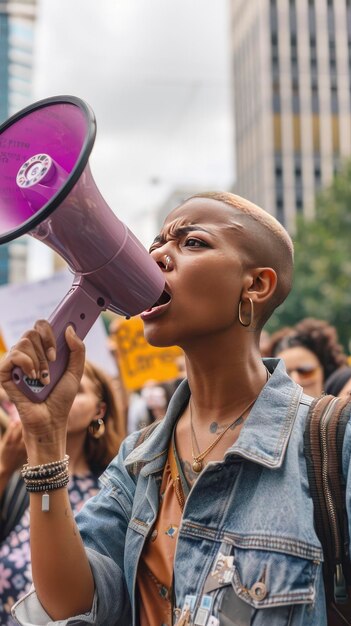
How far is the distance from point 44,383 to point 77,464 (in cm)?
197

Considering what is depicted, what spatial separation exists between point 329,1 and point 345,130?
10.9m

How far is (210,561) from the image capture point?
162 cm

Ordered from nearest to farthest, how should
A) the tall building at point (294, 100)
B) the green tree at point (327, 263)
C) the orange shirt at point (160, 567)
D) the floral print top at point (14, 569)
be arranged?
the orange shirt at point (160, 567) < the floral print top at point (14, 569) < the green tree at point (327, 263) < the tall building at point (294, 100)

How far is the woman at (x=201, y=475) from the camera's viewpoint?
1.54 m

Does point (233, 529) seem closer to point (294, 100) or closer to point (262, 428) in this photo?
point (262, 428)

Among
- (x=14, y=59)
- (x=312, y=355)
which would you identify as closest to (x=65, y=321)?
(x=312, y=355)

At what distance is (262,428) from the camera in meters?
1.70

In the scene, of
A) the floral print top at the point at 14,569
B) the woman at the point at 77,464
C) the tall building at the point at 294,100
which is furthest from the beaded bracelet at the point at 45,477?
the tall building at the point at 294,100

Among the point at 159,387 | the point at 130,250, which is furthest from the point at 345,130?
the point at 130,250

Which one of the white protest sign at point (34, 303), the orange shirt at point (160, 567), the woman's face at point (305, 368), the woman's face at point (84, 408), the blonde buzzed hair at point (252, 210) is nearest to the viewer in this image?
the orange shirt at point (160, 567)

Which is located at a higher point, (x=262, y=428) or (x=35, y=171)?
(x=35, y=171)

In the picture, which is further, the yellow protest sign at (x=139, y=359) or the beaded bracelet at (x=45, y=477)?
the yellow protest sign at (x=139, y=359)

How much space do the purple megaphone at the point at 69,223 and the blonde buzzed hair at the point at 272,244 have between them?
275 mm

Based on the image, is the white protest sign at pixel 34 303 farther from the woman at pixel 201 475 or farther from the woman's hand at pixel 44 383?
the woman's hand at pixel 44 383
